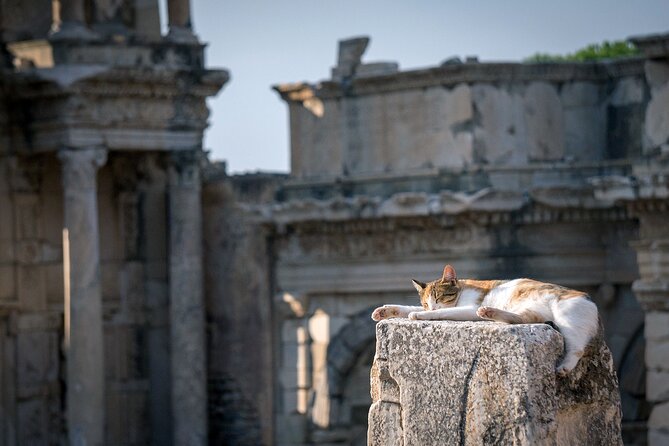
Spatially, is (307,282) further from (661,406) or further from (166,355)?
(661,406)

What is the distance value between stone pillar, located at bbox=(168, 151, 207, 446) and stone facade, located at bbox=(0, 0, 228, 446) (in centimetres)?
2

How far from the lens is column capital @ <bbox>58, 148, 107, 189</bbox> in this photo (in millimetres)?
18562

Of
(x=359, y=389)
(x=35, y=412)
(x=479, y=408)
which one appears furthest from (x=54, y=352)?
(x=479, y=408)

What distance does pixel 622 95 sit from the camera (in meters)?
17.8

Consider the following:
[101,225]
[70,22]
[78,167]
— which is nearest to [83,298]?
[78,167]

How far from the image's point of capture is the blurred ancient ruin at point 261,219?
691 inches

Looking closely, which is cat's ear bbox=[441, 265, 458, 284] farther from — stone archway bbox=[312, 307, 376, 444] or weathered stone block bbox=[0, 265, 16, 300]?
weathered stone block bbox=[0, 265, 16, 300]

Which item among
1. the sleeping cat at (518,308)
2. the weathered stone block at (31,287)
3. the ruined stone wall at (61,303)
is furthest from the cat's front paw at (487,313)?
the weathered stone block at (31,287)

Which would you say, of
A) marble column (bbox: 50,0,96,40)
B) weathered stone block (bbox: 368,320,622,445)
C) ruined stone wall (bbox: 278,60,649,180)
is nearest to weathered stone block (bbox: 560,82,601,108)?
ruined stone wall (bbox: 278,60,649,180)

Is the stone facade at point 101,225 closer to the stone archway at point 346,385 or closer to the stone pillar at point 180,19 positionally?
the stone pillar at point 180,19

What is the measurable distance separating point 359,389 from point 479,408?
12714 mm

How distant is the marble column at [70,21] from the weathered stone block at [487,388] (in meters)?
12.6

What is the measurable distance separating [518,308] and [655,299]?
9321 mm

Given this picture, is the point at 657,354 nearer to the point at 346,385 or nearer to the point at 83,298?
the point at 346,385
